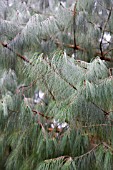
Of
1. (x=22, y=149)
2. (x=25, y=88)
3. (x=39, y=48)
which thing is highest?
(x=39, y=48)

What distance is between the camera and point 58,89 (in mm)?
1165

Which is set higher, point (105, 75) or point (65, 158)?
point (105, 75)

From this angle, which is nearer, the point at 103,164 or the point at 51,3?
the point at 103,164

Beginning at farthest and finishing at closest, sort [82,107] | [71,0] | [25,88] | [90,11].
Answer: [71,0], [90,11], [25,88], [82,107]

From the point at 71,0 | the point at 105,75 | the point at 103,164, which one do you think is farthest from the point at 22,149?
the point at 71,0

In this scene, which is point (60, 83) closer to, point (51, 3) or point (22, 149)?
point (22, 149)

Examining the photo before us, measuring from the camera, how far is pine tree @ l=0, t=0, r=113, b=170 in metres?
1.10

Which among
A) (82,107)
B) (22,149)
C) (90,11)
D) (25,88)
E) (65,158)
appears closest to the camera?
(82,107)

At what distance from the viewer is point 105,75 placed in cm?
115

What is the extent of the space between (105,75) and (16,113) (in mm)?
607

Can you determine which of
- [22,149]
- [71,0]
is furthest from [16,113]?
[71,0]

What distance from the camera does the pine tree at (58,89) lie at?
110cm

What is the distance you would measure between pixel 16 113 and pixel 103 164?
2.00ft

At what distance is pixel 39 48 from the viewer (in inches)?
75.5
